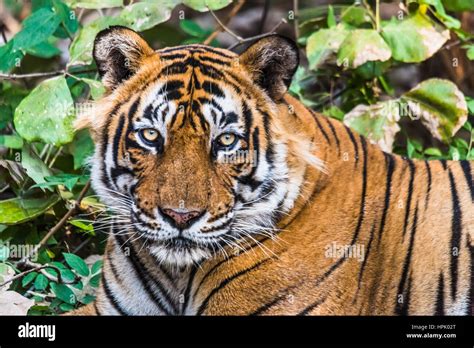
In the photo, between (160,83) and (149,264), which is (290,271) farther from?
(160,83)

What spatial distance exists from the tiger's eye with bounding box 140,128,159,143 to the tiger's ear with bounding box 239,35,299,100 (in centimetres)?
42

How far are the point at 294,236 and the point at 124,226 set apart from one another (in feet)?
2.07

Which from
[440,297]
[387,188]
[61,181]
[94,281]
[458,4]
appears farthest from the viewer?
[458,4]

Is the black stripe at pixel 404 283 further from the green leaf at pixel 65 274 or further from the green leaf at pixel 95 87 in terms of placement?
the green leaf at pixel 95 87

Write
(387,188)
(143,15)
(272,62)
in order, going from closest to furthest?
(272,62), (387,188), (143,15)

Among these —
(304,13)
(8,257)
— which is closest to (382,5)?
(304,13)

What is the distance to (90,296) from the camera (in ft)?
13.1

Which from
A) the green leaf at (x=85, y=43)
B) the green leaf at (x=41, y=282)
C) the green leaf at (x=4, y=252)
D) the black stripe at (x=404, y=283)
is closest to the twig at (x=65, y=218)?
the green leaf at (x=4, y=252)

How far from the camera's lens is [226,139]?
325 centimetres

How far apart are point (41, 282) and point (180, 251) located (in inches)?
36.3

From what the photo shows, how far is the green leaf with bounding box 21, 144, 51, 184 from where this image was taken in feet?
14.1

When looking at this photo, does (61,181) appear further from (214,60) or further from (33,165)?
(214,60)

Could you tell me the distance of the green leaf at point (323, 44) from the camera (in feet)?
15.7

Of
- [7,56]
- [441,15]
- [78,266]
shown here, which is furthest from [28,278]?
[441,15]
